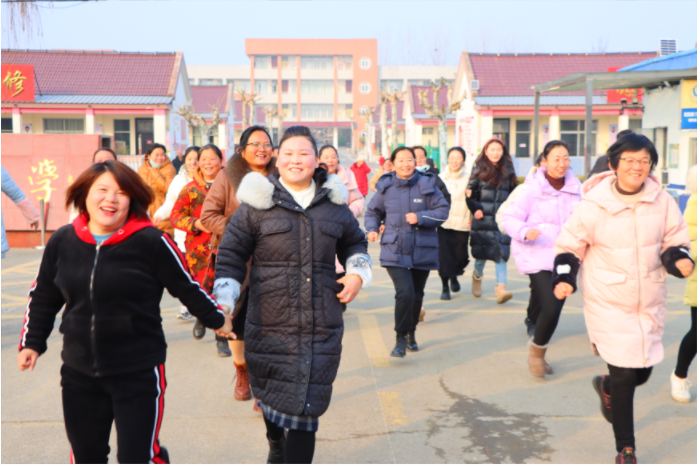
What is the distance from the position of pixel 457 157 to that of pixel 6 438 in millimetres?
6097

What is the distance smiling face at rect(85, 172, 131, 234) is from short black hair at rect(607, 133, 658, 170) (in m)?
2.65

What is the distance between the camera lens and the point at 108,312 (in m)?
2.75

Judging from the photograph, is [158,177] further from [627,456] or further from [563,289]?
[627,456]

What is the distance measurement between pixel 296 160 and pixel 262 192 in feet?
0.79

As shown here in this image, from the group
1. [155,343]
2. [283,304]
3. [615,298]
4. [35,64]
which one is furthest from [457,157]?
[35,64]

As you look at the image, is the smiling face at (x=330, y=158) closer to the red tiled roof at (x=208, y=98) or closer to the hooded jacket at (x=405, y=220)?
the hooded jacket at (x=405, y=220)

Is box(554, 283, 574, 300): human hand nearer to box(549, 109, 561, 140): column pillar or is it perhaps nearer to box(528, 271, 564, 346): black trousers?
box(528, 271, 564, 346): black trousers

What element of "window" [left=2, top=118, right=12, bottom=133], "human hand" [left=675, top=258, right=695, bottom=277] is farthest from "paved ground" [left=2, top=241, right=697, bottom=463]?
"window" [left=2, top=118, right=12, bottom=133]

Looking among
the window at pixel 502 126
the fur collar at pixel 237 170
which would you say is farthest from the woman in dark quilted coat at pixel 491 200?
the window at pixel 502 126

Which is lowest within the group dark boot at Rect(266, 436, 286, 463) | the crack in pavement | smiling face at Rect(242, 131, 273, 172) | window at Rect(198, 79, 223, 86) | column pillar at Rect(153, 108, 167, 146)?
the crack in pavement

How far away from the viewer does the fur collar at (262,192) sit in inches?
129

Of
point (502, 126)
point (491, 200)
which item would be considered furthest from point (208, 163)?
point (502, 126)

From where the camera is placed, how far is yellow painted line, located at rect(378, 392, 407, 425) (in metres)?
4.51

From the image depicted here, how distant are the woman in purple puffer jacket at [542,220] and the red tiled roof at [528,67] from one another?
2889cm
